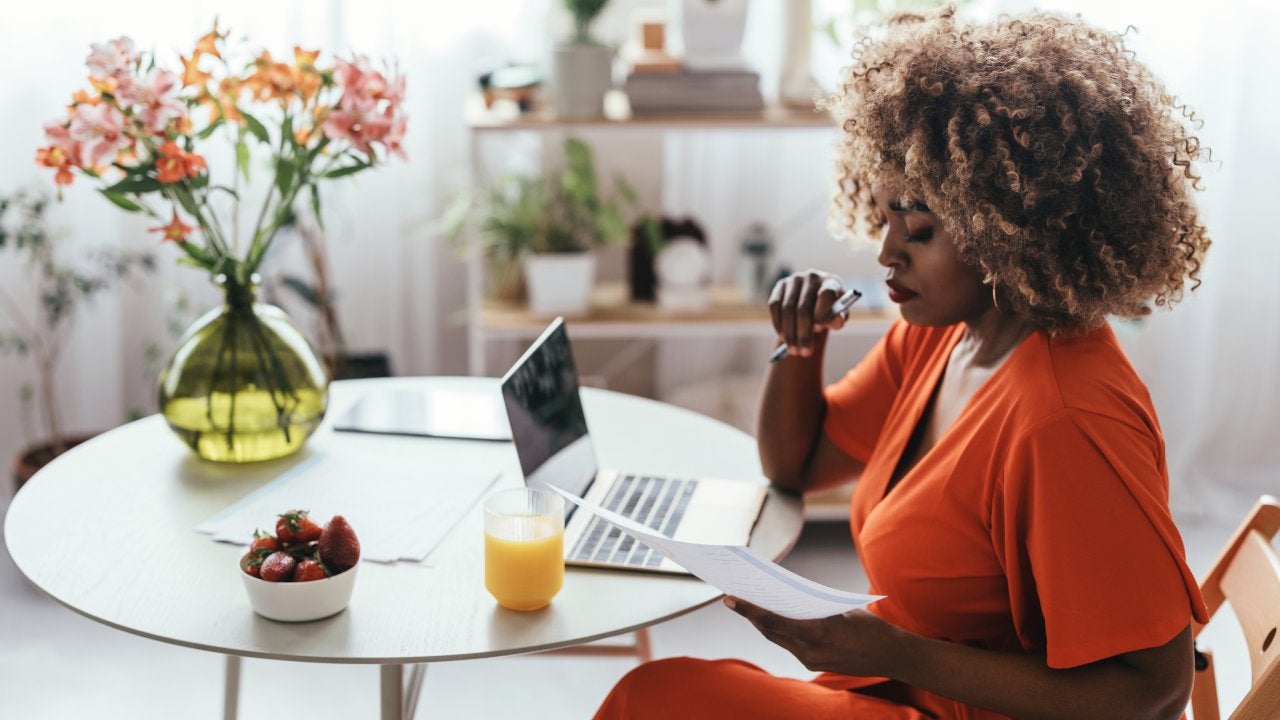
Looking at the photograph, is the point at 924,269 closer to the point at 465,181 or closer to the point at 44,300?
the point at 465,181

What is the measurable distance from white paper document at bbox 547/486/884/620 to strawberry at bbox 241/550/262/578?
29 cm

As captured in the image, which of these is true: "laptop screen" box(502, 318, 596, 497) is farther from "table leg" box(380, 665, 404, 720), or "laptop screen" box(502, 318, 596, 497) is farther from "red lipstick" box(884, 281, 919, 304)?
"red lipstick" box(884, 281, 919, 304)

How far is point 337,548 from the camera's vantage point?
1.12 m

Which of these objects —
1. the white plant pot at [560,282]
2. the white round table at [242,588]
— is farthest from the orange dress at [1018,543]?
the white plant pot at [560,282]

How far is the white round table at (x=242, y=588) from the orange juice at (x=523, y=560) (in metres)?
0.02

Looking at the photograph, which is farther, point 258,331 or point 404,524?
point 258,331

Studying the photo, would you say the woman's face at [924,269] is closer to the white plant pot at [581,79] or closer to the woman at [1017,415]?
the woman at [1017,415]

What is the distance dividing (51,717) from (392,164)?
1.31m

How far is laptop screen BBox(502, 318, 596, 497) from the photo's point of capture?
1.30 metres

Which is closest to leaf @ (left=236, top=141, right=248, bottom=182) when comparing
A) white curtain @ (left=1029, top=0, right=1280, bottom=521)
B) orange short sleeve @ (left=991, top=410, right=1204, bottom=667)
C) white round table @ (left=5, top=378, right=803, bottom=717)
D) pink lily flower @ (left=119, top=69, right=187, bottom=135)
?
pink lily flower @ (left=119, top=69, right=187, bottom=135)

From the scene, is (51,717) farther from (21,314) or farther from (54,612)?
(21,314)

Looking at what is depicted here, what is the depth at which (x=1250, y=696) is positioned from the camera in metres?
1.10

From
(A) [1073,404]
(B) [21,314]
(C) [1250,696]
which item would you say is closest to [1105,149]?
(A) [1073,404]

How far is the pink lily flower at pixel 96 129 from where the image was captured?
1.30 m
